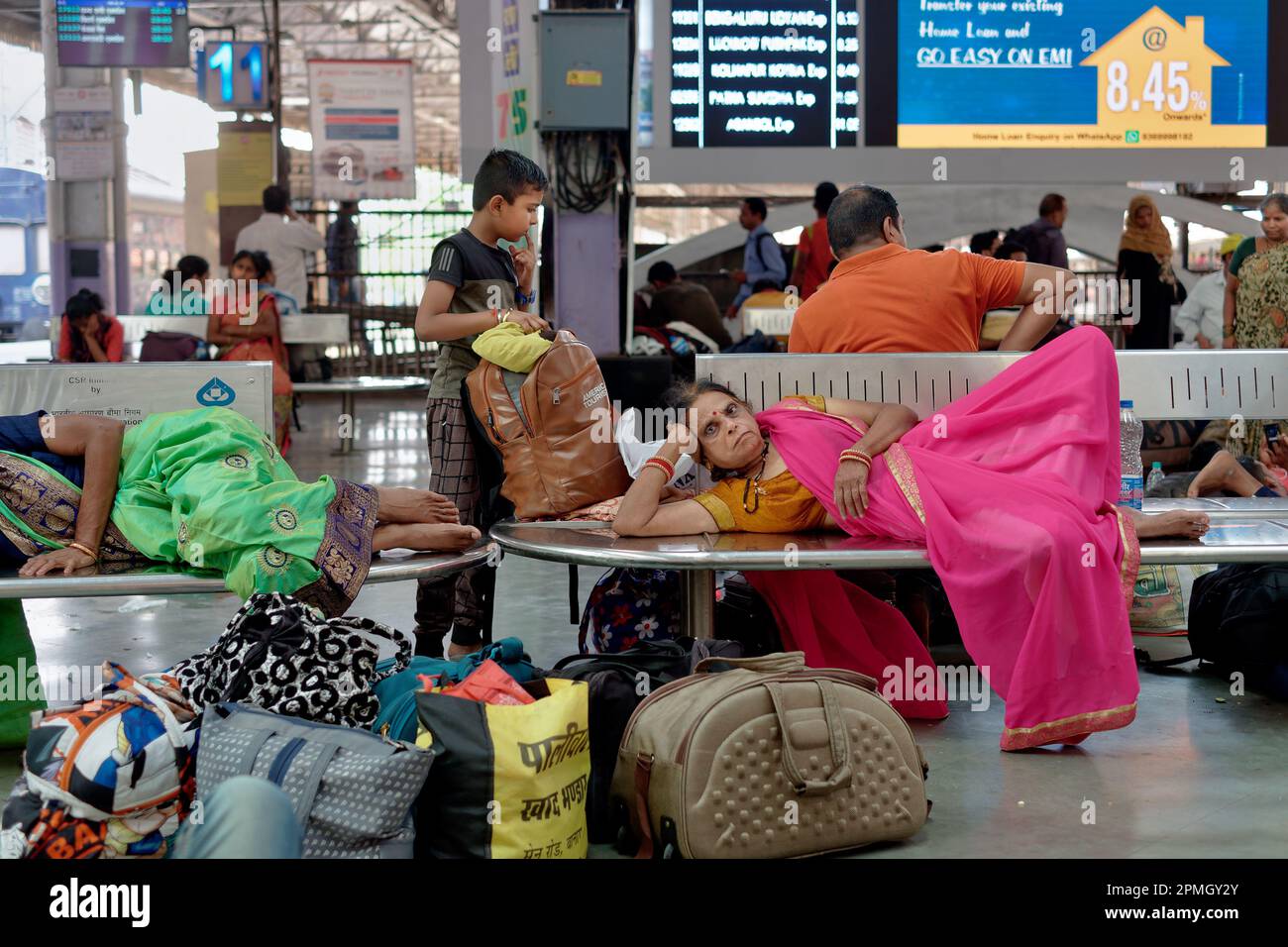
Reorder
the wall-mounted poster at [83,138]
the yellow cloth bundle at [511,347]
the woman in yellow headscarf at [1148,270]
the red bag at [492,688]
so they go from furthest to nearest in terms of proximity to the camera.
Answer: the wall-mounted poster at [83,138], the woman in yellow headscarf at [1148,270], the yellow cloth bundle at [511,347], the red bag at [492,688]

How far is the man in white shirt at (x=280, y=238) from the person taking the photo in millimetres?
12078

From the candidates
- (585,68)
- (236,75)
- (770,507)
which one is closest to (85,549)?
(770,507)

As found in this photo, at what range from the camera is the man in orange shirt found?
13.7 ft

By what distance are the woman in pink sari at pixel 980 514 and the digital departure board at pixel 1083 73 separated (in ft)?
24.3

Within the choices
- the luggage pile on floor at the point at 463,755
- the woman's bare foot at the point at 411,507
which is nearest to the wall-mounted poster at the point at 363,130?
the woman's bare foot at the point at 411,507

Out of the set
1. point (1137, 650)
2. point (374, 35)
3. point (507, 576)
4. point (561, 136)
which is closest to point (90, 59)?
point (561, 136)

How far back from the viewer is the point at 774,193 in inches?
795

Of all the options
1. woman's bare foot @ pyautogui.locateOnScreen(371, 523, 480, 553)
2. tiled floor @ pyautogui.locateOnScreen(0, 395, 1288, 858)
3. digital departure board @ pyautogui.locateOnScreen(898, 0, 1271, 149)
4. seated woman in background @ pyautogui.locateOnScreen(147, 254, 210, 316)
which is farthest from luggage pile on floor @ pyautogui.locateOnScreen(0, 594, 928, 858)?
digital departure board @ pyautogui.locateOnScreen(898, 0, 1271, 149)

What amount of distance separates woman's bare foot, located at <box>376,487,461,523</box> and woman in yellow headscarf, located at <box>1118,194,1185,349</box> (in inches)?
298

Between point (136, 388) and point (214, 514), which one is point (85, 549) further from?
point (136, 388)

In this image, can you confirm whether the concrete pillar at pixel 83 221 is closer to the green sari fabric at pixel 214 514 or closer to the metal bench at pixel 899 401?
the metal bench at pixel 899 401
